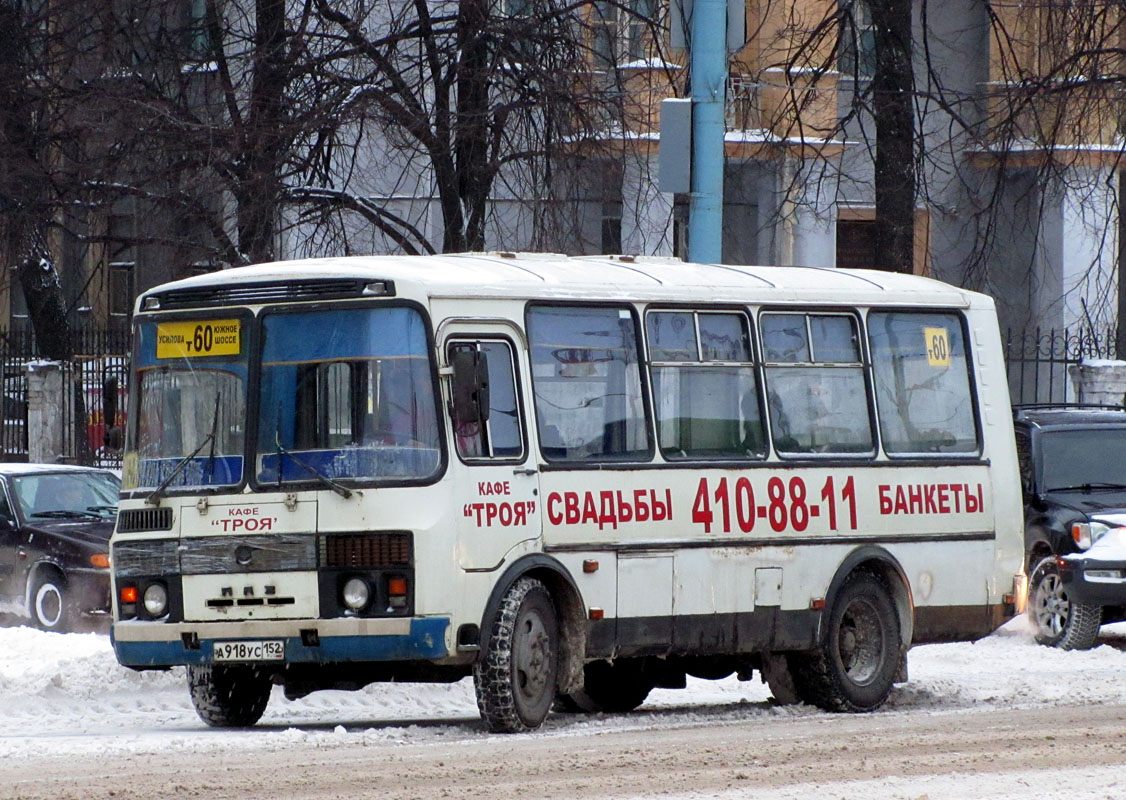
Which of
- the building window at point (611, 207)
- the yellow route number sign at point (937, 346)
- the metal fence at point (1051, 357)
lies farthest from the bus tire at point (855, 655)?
the metal fence at point (1051, 357)

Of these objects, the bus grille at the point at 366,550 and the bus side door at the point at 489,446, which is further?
the bus side door at the point at 489,446

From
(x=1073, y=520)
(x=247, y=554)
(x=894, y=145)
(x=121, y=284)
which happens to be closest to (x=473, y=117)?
(x=894, y=145)

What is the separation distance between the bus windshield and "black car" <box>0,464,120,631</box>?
7.28 m

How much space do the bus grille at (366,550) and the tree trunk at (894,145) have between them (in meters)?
14.5

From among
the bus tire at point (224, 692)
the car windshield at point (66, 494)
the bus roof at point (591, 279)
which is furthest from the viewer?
the car windshield at point (66, 494)

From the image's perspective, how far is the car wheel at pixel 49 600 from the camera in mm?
18125

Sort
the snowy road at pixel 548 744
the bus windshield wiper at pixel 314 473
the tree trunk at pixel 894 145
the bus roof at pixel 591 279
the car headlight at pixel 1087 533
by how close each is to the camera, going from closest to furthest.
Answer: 1. the snowy road at pixel 548 744
2. the bus windshield wiper at pixel 314 473
3. the bus roof at pixel 591 279
4. the car headlight at pixel 1087 533
5. the tree trunk at pixel 894 145

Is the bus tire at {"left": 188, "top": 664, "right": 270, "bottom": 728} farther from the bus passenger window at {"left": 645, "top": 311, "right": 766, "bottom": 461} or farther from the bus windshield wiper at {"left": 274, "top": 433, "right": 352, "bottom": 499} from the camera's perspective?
the bus passenger window at {"left": 645, "top": 311, "right": 766, "bottom": 461}

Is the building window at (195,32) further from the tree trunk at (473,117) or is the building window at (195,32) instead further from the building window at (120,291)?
the building window at (120,291)

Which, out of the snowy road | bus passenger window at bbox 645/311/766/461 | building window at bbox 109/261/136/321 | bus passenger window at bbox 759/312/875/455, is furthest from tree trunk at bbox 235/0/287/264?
building window at bbox 109/261/136/321

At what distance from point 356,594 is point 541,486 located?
4.11 ft

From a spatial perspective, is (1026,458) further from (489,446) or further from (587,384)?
(489,446)

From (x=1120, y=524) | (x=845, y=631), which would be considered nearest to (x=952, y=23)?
(x=1120, y=524)

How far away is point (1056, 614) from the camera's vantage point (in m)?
17.2
